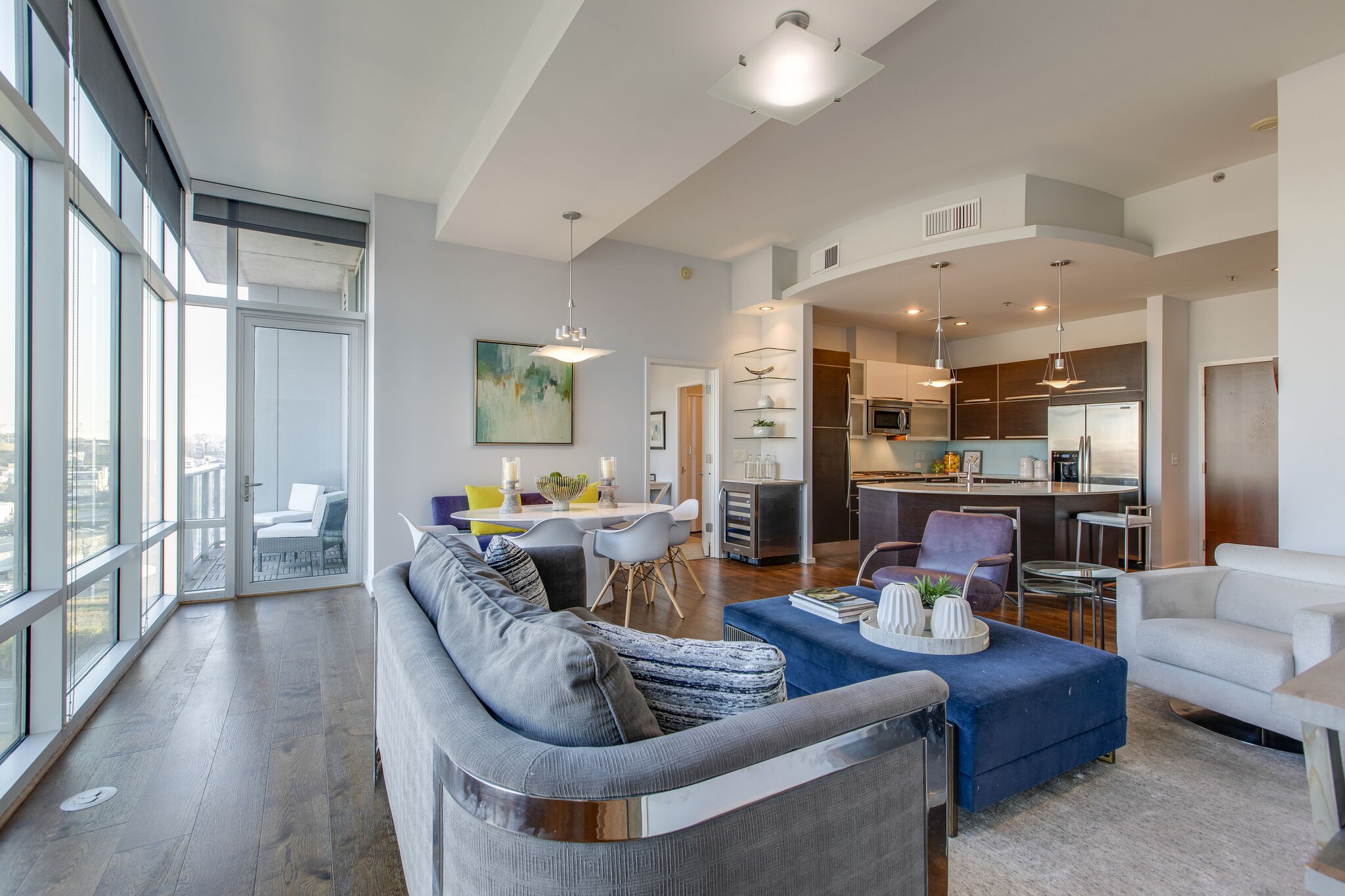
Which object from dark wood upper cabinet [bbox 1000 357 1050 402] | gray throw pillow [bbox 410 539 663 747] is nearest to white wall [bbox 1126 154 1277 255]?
dark wood upper cabinet [bbox 1000 357 1050 402]

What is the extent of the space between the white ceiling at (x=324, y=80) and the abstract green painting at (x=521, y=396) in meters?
1.43

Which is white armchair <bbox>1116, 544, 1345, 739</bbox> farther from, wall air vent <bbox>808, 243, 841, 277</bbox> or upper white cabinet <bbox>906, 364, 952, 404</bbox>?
upper white cabinet <bbox>906, 364, 952, 404</bbox>

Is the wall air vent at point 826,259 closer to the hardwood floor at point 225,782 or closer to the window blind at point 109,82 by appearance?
the hardwood floor at point 225,782

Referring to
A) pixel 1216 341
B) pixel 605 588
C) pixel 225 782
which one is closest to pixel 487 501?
pixel 605 588

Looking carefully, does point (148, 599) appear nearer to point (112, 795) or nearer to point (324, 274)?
point (112, 795)

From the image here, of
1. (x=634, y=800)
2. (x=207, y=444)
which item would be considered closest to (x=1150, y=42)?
(x=634, y=800)

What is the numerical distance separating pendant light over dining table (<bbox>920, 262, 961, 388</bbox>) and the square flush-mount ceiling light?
2823mm

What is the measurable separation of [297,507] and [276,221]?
2243 mm

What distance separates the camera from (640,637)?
1.29 meters

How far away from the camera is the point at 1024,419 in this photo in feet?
23.9

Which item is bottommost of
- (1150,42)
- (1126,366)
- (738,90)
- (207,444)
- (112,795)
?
(112,795)

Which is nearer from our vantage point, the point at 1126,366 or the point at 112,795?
the point at 112,795

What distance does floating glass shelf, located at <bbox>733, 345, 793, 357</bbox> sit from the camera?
6496 millimetres

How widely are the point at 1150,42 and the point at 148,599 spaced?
20.8ft
